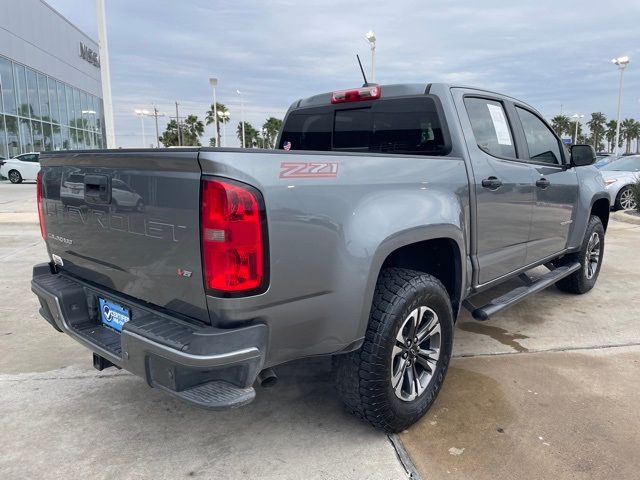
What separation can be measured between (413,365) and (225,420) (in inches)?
44.0

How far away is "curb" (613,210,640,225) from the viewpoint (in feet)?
33.7

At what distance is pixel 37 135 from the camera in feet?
90.8

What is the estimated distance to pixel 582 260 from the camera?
4.98m

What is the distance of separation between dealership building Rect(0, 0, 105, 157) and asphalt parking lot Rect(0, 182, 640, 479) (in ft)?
83.1

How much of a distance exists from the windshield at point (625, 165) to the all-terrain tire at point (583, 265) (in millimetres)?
8272

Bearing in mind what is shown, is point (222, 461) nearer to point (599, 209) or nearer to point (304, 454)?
point (304, 454)

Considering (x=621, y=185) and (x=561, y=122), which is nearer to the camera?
(x=621, y=185)

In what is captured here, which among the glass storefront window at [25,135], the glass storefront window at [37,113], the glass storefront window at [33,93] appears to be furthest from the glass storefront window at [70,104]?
the glass storefront window at [25,135]

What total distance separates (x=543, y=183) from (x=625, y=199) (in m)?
9.59

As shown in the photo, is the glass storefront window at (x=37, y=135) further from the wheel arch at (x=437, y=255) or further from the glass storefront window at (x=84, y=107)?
the wheel arch at (x=437, y=255)

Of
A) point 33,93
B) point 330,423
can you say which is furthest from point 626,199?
point 33,93

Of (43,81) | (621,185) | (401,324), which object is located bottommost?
(401,324)

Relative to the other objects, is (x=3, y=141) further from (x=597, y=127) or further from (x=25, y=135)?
(x=597, y=127)

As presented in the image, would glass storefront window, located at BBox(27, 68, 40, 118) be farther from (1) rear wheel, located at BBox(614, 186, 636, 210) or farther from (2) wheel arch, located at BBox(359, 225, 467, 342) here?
(2) wheel arch, located at BBox(359, 225, 467, 342)
